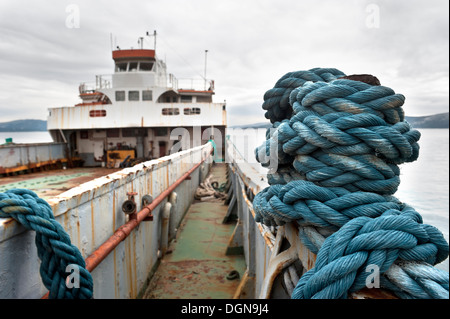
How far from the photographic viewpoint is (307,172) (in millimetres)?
1416

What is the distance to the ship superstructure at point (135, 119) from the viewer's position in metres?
16.1

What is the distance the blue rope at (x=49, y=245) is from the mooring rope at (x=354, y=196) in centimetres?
144

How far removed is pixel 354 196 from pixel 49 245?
1980 mm

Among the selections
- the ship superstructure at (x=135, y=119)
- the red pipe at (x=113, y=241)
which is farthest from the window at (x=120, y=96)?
the red pipe at (x=113, y=241)

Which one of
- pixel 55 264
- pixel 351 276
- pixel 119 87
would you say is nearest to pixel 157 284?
pixel 55 264

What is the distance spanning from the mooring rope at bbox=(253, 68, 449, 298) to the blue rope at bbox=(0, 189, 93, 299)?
1440 mm

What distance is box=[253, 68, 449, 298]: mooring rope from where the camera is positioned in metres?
0.99

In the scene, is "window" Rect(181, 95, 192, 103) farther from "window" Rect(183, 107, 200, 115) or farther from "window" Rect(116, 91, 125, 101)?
A: "window" Rect(116, 91, 125, 101)

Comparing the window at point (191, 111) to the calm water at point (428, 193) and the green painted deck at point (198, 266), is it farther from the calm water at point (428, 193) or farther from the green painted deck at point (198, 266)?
the green painted deck at point (198, 266)
